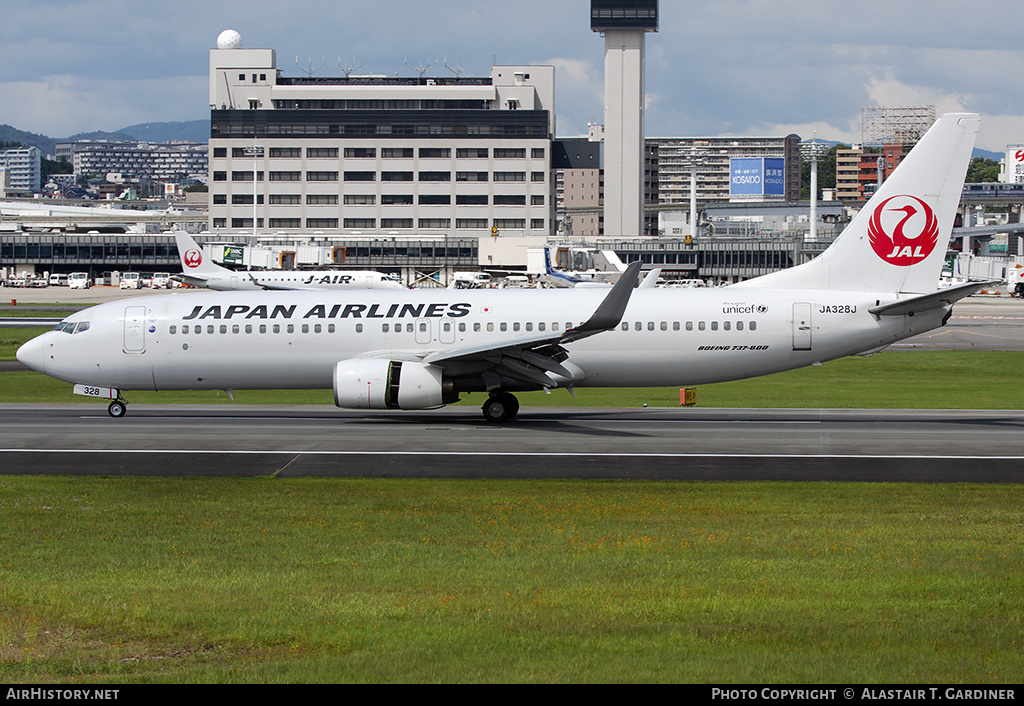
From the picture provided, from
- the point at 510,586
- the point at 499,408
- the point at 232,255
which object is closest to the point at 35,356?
the point at 499,408

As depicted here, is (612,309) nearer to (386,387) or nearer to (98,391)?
(386,387)

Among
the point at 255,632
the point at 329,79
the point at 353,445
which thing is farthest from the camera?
the point at 329,79

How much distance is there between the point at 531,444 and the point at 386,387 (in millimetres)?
4697

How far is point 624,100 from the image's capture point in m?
186

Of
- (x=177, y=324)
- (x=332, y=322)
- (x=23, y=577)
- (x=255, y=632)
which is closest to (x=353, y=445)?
(x=332, y=322)

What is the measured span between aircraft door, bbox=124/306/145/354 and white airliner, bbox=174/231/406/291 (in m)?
61.5

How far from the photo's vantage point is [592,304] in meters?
31.4

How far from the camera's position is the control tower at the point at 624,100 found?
186875 mm

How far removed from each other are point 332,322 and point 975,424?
18.9 m

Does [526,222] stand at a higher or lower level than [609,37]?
lower

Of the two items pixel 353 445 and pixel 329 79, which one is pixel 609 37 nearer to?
pixel 329 79

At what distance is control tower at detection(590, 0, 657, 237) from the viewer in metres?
187

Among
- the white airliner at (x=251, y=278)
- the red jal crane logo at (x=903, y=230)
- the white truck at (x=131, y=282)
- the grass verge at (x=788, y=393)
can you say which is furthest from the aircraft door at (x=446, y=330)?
the white truck at (x=131, y=282)

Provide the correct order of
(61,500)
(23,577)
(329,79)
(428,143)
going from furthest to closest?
(329,79) → (428,143) → (61,500) → (23,577)
